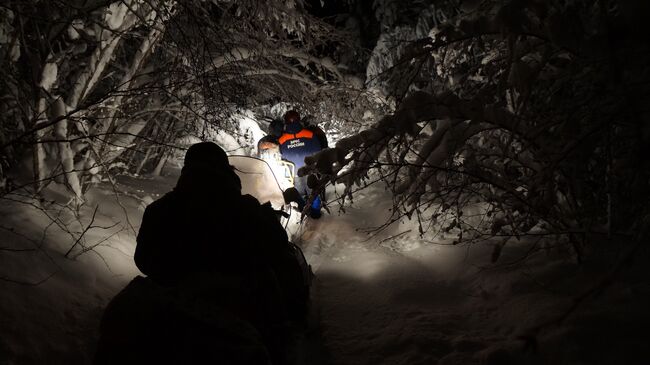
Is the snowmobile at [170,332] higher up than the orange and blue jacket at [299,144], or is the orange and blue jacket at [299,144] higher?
the orange and blue jacket at [299,144]

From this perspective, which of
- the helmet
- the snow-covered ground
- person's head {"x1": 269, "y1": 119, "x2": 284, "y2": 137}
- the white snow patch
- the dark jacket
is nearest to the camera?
the snow-covered ground

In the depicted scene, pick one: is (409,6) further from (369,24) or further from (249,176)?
(249,176)

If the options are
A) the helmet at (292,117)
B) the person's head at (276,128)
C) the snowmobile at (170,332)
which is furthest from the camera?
the person's head at (276,128)

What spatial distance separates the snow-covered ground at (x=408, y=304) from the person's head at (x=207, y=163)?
1342 mm

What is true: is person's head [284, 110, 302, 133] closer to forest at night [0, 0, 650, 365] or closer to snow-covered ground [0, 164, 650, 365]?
forest at night [0, 0, 650, 365]

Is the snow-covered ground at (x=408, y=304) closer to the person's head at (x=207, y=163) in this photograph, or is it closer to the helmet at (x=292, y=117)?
the person's head at (x=207, y=163)

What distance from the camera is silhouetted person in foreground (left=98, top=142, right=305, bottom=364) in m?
1.78

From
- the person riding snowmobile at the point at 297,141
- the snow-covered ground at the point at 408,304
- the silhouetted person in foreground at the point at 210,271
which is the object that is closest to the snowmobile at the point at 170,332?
the silhouetted person in foreground at the point at 210,271

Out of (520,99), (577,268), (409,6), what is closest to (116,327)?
(520,99)

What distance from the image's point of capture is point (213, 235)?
2.44m

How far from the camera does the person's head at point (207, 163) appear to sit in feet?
8.96

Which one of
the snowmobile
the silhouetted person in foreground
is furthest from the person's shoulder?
the snowmobile

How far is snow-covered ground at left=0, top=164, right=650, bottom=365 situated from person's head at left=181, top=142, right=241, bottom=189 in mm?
1342

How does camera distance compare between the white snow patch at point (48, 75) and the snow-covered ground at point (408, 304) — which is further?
the white snow patch at point (48, 75)
